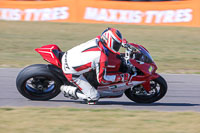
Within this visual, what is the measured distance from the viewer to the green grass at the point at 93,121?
5289 millimetres

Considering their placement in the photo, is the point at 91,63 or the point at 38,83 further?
the point at 38,83

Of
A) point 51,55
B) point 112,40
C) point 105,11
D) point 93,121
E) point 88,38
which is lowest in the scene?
point 93,121

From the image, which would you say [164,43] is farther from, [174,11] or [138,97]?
[138,97]

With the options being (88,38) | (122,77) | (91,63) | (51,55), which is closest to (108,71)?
(122,77)

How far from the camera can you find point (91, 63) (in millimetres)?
6895

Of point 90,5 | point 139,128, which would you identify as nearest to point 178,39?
point 90,5

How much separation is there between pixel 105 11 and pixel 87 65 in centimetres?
1440

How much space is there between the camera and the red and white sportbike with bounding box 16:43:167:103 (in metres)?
7.08

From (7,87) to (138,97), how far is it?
297cm

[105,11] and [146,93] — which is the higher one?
[105,11]

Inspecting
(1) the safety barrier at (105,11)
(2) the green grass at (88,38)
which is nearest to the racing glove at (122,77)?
(2) the green grass at (88,38)

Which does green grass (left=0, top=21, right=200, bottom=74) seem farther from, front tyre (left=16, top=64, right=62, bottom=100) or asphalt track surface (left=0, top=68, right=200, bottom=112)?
front tyre (left=16, top=64, right=62, bottom=100)

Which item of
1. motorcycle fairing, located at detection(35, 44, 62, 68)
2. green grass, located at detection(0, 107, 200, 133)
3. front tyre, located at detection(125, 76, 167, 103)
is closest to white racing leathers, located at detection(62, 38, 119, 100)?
motorcycle fairing, located at detection(35, 44, 62, 68)

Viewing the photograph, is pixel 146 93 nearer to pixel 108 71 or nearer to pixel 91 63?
pixel 108 71
